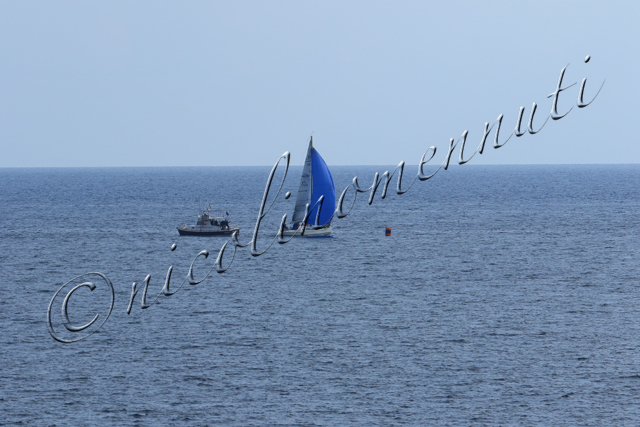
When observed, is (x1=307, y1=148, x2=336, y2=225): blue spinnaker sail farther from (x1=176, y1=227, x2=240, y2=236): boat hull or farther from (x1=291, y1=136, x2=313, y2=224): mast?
(x1=176, y1=227, x2=240, y2=236): boat hull

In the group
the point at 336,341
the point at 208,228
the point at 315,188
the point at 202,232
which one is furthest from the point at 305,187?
the point at 336,341

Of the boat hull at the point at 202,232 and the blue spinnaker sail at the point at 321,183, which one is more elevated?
the blue spinnaker sail at the point at 321,183

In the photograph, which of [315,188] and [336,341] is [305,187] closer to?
[315,188]

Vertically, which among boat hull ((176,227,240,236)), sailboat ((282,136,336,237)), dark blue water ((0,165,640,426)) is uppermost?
sailboat ((282,136,336,237))

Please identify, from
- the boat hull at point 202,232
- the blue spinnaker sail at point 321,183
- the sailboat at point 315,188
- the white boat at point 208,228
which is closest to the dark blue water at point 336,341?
the sailboat at point 315,188

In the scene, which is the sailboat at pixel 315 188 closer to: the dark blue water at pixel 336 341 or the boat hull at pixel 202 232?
the dark blue water at pixel 336 341

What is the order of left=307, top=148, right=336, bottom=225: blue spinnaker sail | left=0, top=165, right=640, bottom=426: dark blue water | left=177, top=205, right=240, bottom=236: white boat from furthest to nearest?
left=177, top=205, right=240, bottom=236: white boat
left=307, top=148, right=336, bottom=225: blue spinnaker sail
left=0, top=165, right=640, bottom=426: dark blue water

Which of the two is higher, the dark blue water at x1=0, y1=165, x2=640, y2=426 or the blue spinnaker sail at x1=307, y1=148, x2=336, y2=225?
the blue spinnaker sail at x1=307, y1=148, x2=336, y2=225

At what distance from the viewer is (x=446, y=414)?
53.0m

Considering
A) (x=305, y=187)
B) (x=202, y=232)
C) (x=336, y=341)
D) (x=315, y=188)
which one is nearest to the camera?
(x=336, y=341)

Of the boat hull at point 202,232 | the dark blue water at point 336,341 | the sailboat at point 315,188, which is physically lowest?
the dark blue water at point 336,341

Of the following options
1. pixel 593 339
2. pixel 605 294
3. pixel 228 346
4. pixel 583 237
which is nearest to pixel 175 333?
pixel 228 346

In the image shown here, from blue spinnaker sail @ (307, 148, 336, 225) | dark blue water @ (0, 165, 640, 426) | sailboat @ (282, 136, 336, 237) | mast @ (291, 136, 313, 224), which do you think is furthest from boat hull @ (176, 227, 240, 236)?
blue spinnaker sail @ (307, 148, 336, 225)

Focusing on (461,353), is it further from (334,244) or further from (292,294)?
(334,244)
